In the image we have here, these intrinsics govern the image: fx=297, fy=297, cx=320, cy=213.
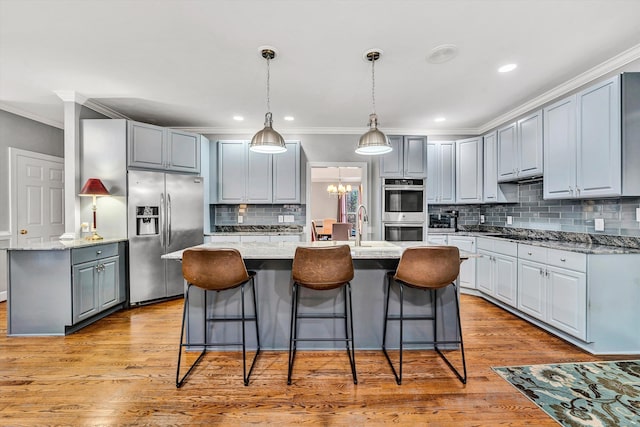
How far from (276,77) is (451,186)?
3156 mm

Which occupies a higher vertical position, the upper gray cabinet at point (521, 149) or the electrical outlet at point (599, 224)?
the upper gray cabinet at point (521, 149)

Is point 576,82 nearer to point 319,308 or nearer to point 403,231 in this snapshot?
point 403,231

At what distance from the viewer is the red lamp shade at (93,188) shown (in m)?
3.30

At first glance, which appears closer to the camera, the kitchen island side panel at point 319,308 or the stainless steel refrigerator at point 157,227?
the kitchen island side panel at point 319,308

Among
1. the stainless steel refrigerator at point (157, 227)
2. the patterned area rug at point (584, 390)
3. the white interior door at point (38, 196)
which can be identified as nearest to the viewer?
the patterned area rug at point (584, 390)

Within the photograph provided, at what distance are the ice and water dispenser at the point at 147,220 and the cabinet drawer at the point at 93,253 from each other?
338mm

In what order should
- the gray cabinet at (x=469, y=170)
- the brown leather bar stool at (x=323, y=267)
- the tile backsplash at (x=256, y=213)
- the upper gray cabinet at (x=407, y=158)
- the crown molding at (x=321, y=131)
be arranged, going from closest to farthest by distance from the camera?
1. the brown leather bar stool at (x=323, y=267)
2. the gray cabinet at (x=469, y=170)
3. the upper gray cabinet at (x=407, y=158)
4. the crown molding at (x=321, y=131)
5. the tile backsplash at (x=256, y=213)

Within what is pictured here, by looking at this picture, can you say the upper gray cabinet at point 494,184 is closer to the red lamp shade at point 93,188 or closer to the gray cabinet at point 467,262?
the gray cabinet at point 467,262

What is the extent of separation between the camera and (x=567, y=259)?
2590 mm

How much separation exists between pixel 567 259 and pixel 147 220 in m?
4.49

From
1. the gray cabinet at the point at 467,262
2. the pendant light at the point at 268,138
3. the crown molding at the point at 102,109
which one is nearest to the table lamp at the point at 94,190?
the crown molding at the point at 102,109

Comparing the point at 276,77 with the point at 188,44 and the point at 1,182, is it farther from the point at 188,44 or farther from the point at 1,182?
the point at 1,182

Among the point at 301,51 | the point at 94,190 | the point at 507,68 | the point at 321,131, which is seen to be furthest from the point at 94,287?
the point at 507,68

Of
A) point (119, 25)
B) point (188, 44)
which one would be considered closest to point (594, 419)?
point (188, 44)
